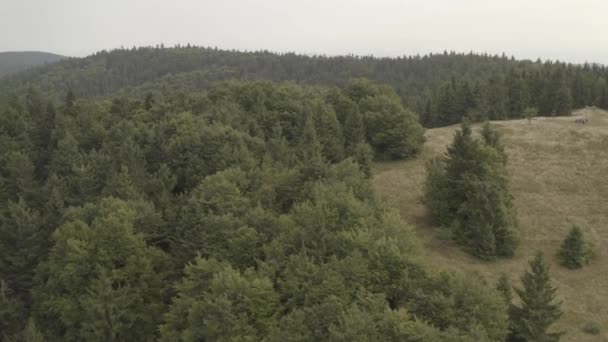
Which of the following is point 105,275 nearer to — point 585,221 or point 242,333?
point 242,333

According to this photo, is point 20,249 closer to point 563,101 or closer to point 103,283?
point 103,283

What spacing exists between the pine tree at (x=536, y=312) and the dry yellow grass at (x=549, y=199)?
18.9ft

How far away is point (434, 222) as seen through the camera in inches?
1783

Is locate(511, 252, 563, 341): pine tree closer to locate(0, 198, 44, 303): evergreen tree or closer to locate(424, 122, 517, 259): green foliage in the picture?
locate(424, 122, 517, 259): green foliage

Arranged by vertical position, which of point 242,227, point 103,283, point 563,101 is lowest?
point 103,283

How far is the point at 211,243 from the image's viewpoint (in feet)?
105

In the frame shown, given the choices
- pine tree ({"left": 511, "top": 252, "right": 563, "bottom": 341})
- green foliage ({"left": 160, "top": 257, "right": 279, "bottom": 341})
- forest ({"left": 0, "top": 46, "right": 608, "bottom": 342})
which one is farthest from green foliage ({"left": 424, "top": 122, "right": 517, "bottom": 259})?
green foliage ({"left": 160, "top": 257, "right": 279, "bottom": 341})

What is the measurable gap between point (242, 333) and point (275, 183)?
17247mm

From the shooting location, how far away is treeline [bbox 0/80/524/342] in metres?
23.9

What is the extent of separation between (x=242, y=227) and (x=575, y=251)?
27.2 meters

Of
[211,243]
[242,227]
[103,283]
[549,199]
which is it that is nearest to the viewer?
[103,283]

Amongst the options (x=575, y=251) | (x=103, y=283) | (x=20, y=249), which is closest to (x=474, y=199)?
(x=575, y=251)

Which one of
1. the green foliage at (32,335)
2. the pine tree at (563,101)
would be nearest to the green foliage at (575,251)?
the green foliage at (32,335)

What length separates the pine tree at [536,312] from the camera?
25.8m
